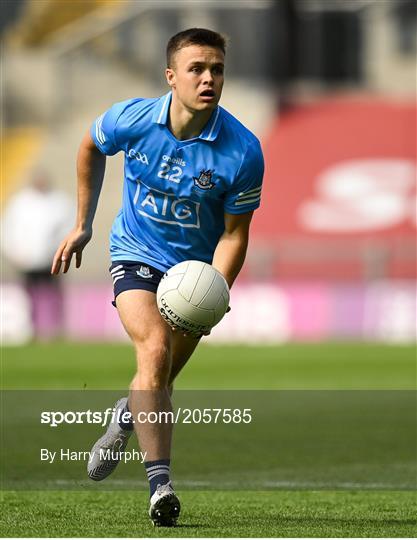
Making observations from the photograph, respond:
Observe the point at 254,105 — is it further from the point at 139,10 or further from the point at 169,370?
the point at 169,370

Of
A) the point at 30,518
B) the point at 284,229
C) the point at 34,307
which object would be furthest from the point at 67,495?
the point at 284,229

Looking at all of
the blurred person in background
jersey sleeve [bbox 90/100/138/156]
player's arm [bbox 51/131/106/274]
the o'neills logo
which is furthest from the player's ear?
the blurred person in background

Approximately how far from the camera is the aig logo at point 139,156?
795 centimetres

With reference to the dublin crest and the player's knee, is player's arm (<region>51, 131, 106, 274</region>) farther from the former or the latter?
the player's knee

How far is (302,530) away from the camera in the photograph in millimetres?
7340

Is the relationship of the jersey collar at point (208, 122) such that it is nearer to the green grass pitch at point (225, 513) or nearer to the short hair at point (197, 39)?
the short hair at point (197, 39)

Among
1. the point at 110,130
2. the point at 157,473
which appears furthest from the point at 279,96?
the point at 157,473

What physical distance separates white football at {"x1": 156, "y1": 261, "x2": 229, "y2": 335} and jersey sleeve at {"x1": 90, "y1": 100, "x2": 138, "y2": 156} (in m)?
0.82

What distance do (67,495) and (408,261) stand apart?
18.1m

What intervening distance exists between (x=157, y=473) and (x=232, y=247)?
1288 mm

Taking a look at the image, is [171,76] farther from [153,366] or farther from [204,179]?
[153,366]

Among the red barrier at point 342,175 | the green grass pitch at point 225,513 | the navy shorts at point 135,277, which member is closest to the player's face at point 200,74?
the navy shorts at point 135,277

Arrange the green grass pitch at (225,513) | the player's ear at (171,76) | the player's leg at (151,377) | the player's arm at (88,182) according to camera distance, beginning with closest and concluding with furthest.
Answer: the green grass pitch at (225,513) → the player's leg at (151,377) → the player's ear at (171,76) → the player's arm at (88,182)

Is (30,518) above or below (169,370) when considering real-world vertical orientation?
below
